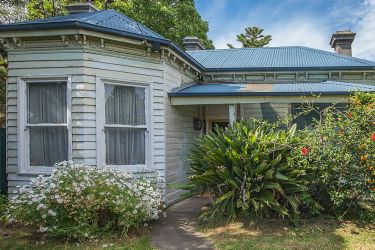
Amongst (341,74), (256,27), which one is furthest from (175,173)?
(256,27)

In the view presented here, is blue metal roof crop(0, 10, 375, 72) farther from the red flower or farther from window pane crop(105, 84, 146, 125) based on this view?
the red flower

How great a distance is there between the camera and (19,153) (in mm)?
6738

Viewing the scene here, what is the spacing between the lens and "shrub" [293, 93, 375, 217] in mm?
5519

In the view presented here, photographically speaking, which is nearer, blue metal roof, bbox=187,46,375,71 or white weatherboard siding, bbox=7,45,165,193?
white weatherboard siding, bbox=7,45,165,193

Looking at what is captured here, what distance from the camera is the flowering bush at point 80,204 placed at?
17.3 feet

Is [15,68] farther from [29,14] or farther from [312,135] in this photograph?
[29,14]

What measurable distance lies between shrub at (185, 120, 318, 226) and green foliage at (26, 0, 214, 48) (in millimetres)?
16049

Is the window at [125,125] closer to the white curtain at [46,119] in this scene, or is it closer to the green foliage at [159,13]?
the white curtain at [46,119]

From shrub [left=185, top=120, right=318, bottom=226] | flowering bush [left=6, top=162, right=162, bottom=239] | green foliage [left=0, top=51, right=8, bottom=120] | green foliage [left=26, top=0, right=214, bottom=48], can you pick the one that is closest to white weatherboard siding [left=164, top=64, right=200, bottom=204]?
shrub [left=185, top=120, right=318, bottom=226]

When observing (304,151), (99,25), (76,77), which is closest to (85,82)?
(76,77)

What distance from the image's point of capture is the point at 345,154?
5.55 meters

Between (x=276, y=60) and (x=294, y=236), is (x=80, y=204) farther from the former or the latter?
(x=276, y=60)

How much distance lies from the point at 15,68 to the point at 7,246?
3417mm

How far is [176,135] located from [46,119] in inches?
121
